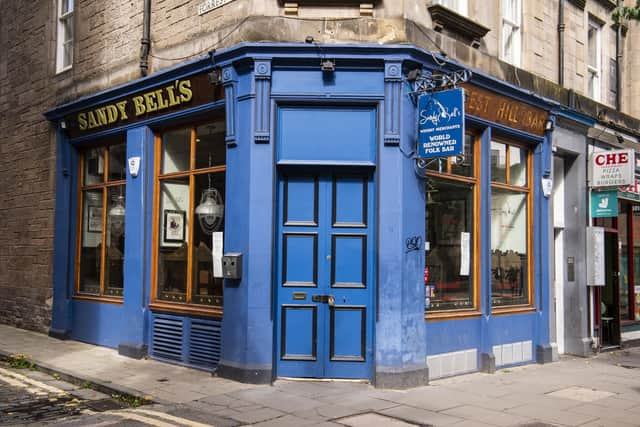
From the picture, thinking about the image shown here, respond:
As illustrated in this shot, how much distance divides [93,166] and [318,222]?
5.74 metres

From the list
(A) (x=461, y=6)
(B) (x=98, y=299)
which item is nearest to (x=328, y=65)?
(A) (x=461, y=6)

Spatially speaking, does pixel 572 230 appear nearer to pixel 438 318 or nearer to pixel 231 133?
→ pixel 438 318

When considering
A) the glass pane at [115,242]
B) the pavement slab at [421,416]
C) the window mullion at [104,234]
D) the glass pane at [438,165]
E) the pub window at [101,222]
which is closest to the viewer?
the pavement slab at [421,416]

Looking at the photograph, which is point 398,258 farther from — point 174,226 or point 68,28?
point 68,28

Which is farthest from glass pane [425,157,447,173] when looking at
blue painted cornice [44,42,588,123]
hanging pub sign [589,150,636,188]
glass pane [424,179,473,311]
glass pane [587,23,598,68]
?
glass pane [587,23,598,68]

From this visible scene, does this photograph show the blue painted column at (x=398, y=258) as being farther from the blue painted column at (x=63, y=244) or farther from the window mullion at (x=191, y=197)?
the blue painted column at (x=63, y=244)

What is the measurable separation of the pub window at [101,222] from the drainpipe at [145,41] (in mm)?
1643

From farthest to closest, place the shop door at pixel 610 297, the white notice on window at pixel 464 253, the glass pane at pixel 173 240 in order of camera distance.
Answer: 1. the shop door at pixel 610 297
2. the glass pane at pixel 173 240
3. the white notice on window at pixel 464 253

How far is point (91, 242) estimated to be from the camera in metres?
12.5

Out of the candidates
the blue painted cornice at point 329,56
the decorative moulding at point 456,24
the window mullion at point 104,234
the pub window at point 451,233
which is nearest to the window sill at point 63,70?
the window mullion at point 104,234

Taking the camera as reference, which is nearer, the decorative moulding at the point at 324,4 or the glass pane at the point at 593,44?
the decorative moulding at the point at 324,4

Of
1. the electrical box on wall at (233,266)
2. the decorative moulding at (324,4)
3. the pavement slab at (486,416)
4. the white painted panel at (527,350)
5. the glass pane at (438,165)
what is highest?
the decorative moulding at (324,4)

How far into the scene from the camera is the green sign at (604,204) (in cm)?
1275

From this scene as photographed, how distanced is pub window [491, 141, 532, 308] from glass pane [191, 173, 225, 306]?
4461 millimetres
